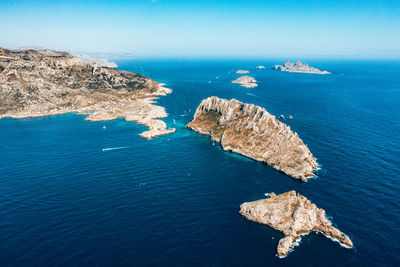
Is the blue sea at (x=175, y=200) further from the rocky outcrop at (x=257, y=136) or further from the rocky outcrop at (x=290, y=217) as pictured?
the rocky outcrop at (x=257, y=136)

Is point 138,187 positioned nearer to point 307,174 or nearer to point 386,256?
point 307,174

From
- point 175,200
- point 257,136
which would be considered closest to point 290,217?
point 175,200

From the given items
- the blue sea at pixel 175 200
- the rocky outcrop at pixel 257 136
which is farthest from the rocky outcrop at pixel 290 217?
the rocky outcrop at pixel 257 136

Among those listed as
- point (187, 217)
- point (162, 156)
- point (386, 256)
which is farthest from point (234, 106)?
point (386, 256)

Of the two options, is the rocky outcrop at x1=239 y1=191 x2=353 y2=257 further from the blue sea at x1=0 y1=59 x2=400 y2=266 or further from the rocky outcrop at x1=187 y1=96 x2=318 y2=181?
the rocky outcrop at x1=187 y1=96 x2=318 y2=181

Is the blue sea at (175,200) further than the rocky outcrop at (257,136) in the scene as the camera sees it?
No
